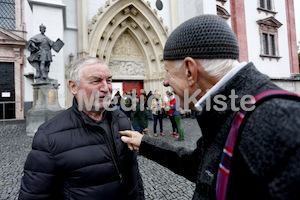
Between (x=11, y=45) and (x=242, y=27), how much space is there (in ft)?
51.5

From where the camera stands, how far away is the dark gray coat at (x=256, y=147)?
1.42 ft

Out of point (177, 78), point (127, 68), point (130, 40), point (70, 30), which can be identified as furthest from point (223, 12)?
point (177, 78)

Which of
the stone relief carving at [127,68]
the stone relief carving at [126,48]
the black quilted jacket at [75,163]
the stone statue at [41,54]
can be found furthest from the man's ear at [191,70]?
the stone relief carving at [126,48]

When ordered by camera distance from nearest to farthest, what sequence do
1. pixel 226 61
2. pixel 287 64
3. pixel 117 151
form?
pixel 226 61 < pixel 117 151 < pixel 287 64

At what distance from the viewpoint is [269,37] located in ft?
55.1

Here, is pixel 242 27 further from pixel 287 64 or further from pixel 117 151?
pixel 117 151

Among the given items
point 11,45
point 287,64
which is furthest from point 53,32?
point 287,64

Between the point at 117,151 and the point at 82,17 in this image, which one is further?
the point at 82,17

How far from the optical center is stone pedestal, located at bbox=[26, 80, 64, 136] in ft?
22.2

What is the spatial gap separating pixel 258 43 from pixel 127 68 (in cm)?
1110

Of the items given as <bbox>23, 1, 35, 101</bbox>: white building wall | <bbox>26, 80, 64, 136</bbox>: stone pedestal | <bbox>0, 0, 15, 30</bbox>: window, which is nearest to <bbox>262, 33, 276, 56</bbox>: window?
<bbox>26, 80, 64, 136</bbox>: stone pedestal

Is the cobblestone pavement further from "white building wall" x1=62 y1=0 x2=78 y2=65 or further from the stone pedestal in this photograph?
"white building wall" x1=62 y1=0 x2=78 y2=65

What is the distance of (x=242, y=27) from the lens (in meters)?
15.0

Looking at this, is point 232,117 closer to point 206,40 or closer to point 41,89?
point 206,40
